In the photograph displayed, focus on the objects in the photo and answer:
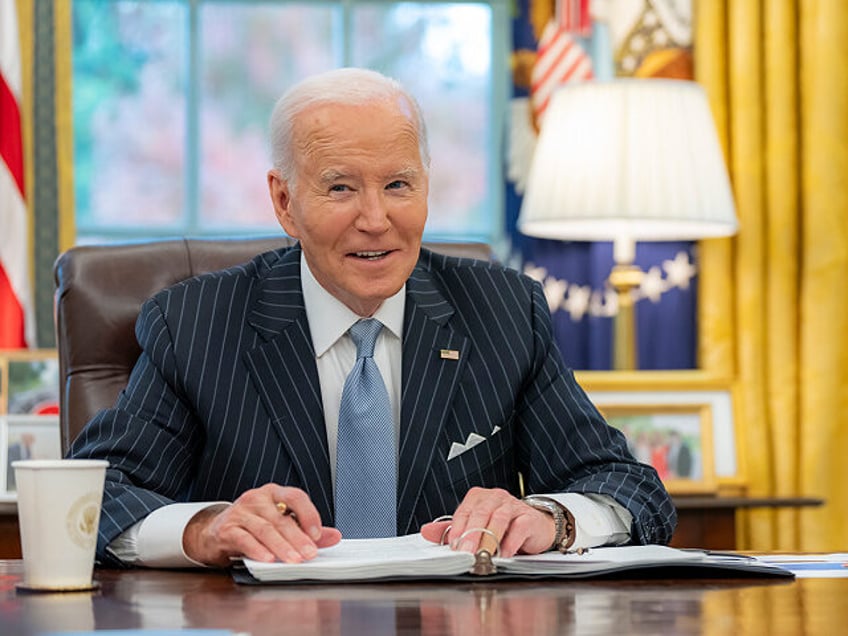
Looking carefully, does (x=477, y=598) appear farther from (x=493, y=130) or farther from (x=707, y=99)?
(x=493, y=130)

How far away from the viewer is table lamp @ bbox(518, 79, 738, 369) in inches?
134

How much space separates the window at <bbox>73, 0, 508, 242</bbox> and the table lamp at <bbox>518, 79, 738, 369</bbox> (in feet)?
1.52

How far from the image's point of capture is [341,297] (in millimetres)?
2127

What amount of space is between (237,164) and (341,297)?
1.92 metres

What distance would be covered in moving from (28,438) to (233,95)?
1.27 meters

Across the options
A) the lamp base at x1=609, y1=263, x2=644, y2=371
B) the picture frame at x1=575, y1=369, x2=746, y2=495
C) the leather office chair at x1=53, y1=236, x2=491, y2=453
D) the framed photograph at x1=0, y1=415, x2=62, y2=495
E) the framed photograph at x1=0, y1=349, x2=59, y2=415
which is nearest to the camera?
the leather office chair at x1=53, y1=236, x2=491, y2=453

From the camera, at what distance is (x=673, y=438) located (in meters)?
3.49

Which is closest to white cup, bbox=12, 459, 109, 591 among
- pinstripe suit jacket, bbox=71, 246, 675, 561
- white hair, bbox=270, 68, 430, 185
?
pinstripe suit jacket, bbox=71, 246, 675, 561

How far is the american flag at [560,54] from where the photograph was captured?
378cm

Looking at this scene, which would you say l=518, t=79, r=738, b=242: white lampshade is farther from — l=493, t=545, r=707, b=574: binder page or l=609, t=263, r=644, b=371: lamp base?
l=493, t=545, r=707, b=574: binder page

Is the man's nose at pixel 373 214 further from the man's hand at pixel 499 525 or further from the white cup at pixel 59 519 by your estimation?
the white cup at pixel 59 519

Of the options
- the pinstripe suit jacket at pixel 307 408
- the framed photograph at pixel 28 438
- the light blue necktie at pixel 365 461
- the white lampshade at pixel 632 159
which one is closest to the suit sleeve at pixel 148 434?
the pinstripe suit jacket at pixel 307 408

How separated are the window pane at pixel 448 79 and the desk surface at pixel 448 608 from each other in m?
2.59

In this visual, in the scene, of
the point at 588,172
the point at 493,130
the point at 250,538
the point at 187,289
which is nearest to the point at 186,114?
the point at 493,130
